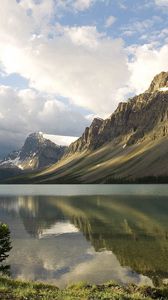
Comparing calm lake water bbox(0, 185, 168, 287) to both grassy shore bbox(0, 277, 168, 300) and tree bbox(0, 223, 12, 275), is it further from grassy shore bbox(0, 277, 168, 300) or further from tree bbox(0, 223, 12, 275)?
grassy shore bbox(0, 277, 168, 300)

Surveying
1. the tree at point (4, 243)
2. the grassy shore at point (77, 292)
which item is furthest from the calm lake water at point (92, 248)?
the grassy shore at point (77, 292)

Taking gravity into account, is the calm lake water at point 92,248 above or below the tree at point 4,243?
below

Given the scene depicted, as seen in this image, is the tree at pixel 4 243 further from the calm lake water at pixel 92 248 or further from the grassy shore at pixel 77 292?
the grassy shore at pixel 77 292

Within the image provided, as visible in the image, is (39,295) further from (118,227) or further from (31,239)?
(118,227)

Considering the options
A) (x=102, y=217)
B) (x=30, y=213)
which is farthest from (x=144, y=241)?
(x=30, y=213)

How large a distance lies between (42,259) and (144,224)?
2873cm

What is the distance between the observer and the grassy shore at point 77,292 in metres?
19.7

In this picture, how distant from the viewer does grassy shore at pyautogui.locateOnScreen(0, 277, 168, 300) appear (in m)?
19.7

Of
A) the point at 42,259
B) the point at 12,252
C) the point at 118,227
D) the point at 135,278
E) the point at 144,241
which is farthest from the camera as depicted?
the point at 118,227

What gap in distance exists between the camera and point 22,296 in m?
19.4

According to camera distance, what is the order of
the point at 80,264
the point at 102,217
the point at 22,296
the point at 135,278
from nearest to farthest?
the point at 22,296 < the point at 135,278 < the point at 80,264 < the point at 102,217

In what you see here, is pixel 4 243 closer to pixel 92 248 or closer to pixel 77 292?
pixel 77 292

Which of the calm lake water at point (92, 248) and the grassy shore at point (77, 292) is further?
the calm lake water at point (92, 248)

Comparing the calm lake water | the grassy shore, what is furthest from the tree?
the grassy shore
